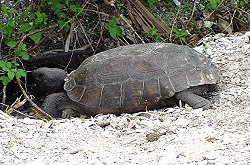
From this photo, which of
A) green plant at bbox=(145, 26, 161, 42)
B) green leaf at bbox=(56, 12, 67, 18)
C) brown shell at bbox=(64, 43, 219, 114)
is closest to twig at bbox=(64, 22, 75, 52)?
green leaf at bbox=(56, 12, 67, 18)

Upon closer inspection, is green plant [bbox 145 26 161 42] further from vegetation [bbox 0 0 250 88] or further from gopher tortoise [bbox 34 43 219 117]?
gopher tortoise [bbox 34 43 219 117]

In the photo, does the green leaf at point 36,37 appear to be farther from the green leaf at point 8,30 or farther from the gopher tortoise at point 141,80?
the gopher tortoise at point 141,80

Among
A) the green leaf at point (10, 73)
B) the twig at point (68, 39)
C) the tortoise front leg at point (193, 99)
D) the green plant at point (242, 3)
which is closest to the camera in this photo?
the tortoise front leg at point (193, 99)

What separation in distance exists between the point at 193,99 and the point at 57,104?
1.51 m

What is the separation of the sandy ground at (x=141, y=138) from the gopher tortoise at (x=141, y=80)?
269 millimetres

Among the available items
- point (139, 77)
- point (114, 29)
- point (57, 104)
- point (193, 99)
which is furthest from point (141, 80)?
point (114, 29)

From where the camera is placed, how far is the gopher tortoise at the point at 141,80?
16.2 feet

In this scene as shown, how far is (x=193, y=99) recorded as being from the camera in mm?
4883

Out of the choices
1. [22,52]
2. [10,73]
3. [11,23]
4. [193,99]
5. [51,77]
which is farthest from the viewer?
[51,77]

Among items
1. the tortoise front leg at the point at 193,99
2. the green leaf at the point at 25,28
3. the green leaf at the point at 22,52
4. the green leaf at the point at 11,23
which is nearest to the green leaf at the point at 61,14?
the green leaf at the point at 25,28

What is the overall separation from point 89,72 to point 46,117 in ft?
1.98

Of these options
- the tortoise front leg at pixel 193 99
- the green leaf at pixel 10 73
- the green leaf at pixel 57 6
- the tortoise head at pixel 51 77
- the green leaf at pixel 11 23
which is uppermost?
the green leaf at pixel 57 6

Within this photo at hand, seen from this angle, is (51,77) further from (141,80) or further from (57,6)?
(141,80)

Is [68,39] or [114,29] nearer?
[114,29]
